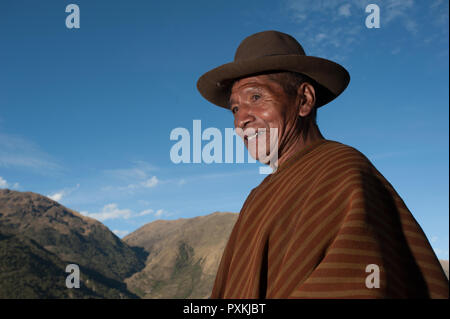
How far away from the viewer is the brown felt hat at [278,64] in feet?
10.3

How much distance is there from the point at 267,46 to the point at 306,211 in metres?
1.65

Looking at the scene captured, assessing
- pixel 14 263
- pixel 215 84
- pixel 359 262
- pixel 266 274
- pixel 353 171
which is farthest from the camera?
pixel 14 263

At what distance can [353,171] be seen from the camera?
222 centimetres

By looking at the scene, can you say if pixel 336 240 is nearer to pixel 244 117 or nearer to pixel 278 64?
pixel 244 117

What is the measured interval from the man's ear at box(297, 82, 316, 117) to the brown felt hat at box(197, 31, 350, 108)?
A: 0.45 ft

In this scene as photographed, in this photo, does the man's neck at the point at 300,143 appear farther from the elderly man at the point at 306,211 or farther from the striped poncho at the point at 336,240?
the striped poncho at the point at 336,240

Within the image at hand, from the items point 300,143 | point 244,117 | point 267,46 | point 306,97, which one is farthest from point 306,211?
point 267,46

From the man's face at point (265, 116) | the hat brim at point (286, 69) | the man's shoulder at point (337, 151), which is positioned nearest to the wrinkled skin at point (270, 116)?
the man's face at point (265, 116)

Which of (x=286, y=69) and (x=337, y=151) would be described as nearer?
(x=337, y=151)

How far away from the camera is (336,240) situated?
194cm

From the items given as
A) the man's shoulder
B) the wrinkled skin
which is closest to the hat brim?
the wrinkled skin
